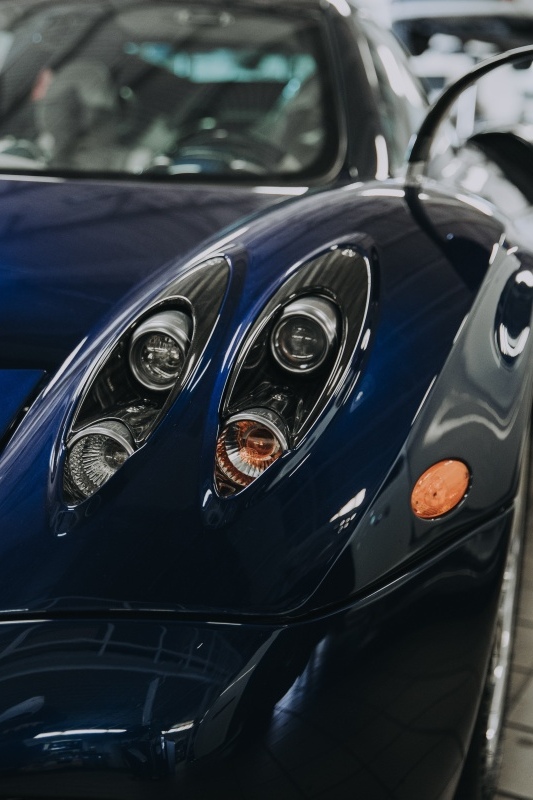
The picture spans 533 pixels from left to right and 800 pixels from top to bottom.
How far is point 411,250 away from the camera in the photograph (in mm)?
1338

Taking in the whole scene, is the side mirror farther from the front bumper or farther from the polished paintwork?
the front bumper

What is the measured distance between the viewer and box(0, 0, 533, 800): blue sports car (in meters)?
0.96

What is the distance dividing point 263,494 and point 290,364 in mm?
192

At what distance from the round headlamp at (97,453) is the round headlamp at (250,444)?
0.36 ft

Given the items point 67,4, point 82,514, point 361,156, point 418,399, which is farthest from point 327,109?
point 82,514

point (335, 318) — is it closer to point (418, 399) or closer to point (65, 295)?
point (418, 399)

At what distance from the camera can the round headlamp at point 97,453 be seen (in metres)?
1.15

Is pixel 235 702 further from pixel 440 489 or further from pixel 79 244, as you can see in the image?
pixel 79 244

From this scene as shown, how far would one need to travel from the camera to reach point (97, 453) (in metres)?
→ 1.17

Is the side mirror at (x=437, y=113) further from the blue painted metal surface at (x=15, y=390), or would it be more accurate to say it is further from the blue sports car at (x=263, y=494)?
the blue painted metal surface at (x=15, y=390)

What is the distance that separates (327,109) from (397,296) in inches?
37.7

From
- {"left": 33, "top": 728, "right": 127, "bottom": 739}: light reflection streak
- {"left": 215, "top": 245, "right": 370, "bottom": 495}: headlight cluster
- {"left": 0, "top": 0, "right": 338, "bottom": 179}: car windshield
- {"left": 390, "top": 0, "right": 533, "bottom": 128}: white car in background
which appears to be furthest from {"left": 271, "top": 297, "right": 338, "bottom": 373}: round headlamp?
{"left": 390, "top": 0, "right": 533, "bottom": 128}: white car in background

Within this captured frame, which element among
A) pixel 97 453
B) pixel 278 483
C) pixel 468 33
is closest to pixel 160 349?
pixel 97 453

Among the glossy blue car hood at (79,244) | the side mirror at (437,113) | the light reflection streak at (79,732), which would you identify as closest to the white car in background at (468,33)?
the side mirror at (437,113)
